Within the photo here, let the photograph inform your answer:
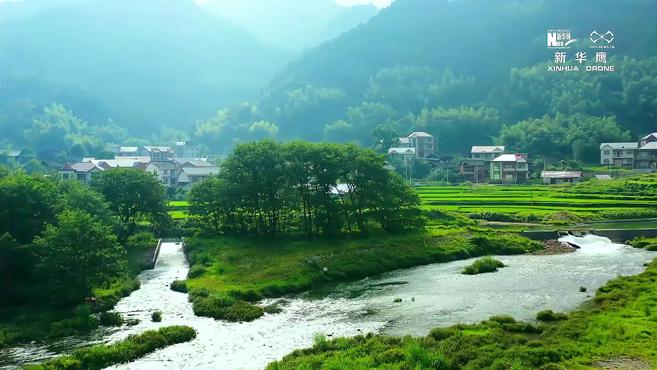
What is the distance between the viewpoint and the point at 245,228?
46.2 metres

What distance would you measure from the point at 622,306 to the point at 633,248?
20.1m

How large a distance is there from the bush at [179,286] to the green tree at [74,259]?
4.57 meters

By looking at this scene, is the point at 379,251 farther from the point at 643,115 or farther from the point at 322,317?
the point at 643,115

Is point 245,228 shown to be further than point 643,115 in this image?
No

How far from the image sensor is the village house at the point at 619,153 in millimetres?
89250

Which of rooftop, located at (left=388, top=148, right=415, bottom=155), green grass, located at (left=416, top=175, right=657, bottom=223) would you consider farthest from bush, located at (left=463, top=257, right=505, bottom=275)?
rooftop, located at (left=388, top=148, right=415, bottom=155)

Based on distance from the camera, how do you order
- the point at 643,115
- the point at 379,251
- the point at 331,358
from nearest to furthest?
the point at 331,358 → the point at 379,251 → the point at 643,115

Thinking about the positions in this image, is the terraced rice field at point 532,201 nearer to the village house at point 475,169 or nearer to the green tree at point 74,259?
the village house at point 475,169

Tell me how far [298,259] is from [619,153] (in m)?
70.6

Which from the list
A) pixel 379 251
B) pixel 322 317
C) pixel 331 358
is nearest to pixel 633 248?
pixel 379 251

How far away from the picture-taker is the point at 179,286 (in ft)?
111

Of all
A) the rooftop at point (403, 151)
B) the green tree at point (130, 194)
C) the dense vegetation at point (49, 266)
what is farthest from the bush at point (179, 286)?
the rooftop at point (403, 151)

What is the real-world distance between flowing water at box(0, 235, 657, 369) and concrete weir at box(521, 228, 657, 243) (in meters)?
6.89

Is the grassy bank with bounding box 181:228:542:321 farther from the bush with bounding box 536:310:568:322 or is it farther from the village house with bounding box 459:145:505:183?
the village house with bounding box 459:145:505:183
